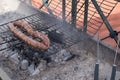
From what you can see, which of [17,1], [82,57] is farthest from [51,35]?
[17,1]

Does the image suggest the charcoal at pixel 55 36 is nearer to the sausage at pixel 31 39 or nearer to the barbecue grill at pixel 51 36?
the barbecue grill at pixel 51 36

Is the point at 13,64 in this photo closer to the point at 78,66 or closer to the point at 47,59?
the point at 47,59

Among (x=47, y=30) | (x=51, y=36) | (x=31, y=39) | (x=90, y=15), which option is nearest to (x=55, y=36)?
(x=51, y=36)

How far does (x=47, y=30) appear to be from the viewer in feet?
18.6

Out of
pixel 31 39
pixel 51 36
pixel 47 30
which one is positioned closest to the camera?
pixel 31 39

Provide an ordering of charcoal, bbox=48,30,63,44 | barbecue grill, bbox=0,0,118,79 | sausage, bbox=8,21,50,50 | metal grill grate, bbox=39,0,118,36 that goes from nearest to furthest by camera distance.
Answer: sausage, bbox=8,21,50,50, barbecue grill, bbox=0,0,118,79, charcoal, bbox=48,30,63,44, metal grill grate, bbox=39,0,118,36

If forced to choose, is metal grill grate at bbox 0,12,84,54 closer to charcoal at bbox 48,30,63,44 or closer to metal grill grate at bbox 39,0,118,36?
charcoal at bbox 48,30,63,44

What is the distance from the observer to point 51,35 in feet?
17.6

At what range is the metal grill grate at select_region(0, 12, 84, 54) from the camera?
5.04 meters

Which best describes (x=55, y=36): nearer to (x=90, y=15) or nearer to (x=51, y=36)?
(x=51, y=36)

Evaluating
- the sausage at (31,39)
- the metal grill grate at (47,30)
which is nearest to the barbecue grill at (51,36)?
the metal grill grate at (47,30)

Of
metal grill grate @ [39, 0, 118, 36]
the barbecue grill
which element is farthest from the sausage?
metal grill grate @ [39, 0, 118, 36]

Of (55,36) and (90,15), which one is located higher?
(90,15)

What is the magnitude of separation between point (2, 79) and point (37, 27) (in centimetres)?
169
